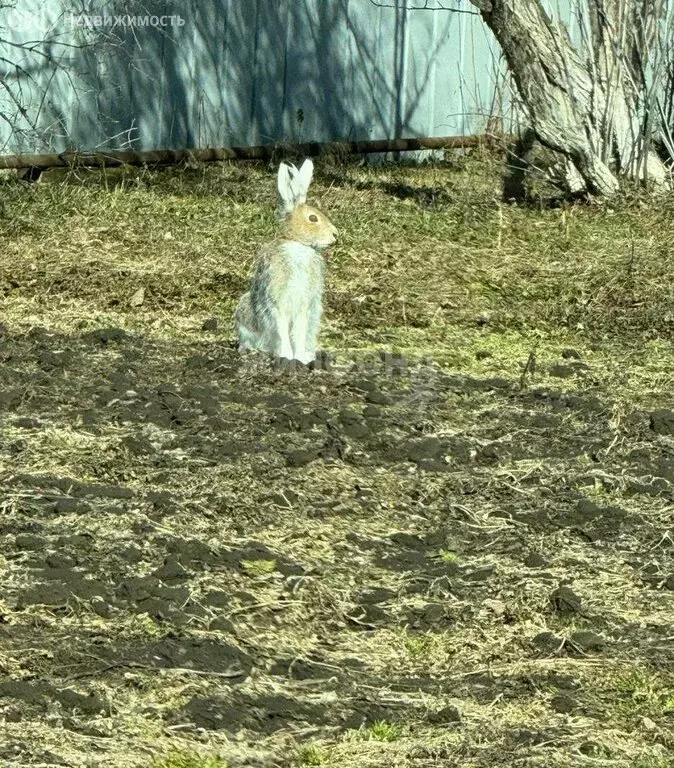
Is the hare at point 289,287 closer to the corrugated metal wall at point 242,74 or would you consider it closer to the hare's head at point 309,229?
the hare's head at point 309,229

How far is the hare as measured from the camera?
7.65 m

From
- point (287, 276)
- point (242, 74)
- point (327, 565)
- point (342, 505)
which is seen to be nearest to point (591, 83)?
point (242, 74)

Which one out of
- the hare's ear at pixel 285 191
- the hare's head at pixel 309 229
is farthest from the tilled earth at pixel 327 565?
the hare's ear at pixel 285 191

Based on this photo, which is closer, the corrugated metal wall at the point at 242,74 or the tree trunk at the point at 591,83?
the tree trunk at the point at 591,83

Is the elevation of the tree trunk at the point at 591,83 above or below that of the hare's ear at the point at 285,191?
above

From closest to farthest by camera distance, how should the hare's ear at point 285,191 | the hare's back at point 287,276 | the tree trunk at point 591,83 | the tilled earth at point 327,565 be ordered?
the tilled earth at point 327,565, the hare's back at point 287,276, the hare's ear at point 285,191, the tree trunk at point 591,83

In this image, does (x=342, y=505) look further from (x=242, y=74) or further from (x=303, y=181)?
(x=242, y=74)

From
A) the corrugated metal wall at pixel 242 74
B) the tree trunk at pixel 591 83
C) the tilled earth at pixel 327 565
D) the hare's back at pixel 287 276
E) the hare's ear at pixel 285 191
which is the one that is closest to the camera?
the tilled earth at pixel 327 565

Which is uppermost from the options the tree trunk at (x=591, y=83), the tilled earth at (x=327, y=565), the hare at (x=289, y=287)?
the tree trunk at (x=591, y=83)

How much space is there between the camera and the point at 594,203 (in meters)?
11.5

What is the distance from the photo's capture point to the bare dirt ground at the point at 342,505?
423 centimetres

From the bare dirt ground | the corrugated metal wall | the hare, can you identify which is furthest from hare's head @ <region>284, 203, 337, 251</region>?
the corrugated metal wall

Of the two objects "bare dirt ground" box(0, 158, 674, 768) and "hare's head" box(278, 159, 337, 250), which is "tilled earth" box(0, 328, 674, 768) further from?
"hare's head" box(278, 159, 337, 250)

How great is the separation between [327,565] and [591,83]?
6979 mm
